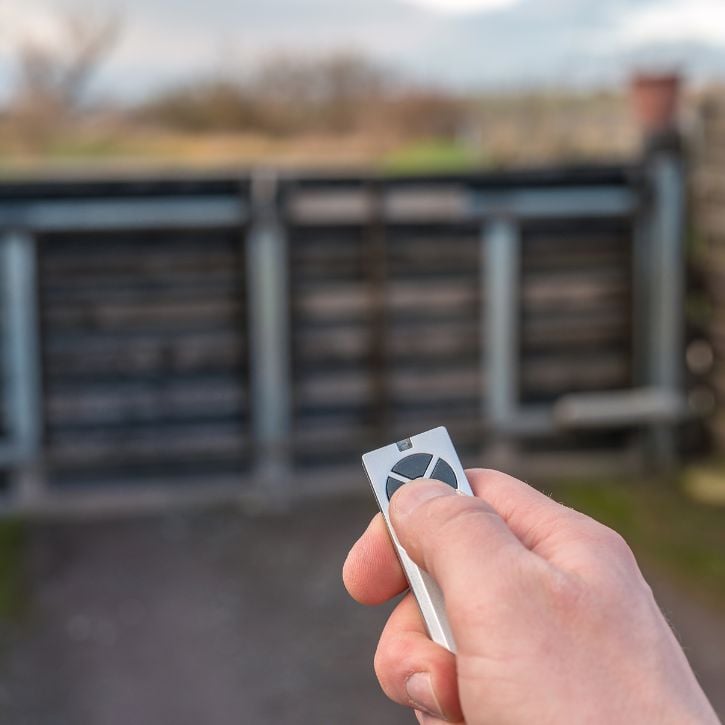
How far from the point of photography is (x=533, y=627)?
2.86 ft

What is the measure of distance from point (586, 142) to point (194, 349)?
37.5 ft

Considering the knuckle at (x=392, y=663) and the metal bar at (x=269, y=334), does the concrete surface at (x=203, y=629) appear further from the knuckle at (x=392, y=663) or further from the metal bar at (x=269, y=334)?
the knuckle at (x=392, y=663)

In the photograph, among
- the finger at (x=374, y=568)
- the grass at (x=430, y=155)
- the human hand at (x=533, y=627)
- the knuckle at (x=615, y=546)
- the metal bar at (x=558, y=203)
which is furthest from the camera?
the grass at (x=430, y=155)

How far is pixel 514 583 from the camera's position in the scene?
89 cm

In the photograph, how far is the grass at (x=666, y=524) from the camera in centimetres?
577

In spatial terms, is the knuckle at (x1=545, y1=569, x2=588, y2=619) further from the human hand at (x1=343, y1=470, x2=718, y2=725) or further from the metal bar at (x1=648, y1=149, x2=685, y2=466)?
the metal bar at (x1=648, y1=149, x2=685, y2=466)

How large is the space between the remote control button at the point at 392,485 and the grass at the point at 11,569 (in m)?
4.97

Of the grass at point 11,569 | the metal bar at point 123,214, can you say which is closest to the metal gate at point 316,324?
the metal bar at point 123,214

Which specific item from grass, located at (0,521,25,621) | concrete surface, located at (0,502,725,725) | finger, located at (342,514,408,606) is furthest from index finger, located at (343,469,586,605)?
grass, located at (0,521,25,621)

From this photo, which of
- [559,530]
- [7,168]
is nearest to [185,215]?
[559,530]

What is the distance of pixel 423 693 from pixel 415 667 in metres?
0.02

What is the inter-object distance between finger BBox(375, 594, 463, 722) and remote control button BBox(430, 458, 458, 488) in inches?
4.5

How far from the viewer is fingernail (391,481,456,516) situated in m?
1.01

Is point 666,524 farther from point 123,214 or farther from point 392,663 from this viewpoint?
point 392,663
